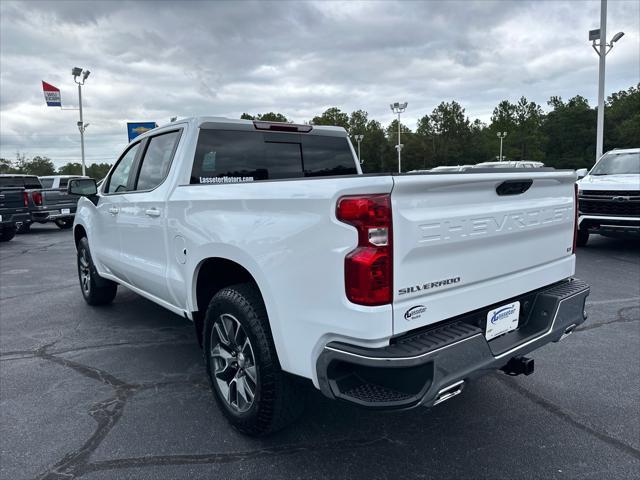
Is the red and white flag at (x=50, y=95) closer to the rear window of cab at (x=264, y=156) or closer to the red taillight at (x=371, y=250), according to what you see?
the rear window of cab at (x=264, y=156)

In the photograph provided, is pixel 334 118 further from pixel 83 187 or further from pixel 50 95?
pixel 83 187

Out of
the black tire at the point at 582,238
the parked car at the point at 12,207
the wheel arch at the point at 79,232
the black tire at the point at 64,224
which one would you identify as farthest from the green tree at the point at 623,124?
the wheel arch at the point at 79,232

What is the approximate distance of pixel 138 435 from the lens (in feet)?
10.1

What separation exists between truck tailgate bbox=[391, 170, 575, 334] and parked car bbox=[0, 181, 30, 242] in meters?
13.9

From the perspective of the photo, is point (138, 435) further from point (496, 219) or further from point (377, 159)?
point (377, 159)

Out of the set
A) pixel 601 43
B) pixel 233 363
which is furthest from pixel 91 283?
pixel 601 43

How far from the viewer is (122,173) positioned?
493cm

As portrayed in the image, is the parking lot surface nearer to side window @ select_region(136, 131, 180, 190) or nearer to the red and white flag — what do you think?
side window @ select_region(136, 131, 180, 190)

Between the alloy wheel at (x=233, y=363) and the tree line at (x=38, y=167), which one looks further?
the tree line at (x=38, y=167)

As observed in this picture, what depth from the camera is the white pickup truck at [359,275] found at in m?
2.18

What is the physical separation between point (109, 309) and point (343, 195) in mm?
4825

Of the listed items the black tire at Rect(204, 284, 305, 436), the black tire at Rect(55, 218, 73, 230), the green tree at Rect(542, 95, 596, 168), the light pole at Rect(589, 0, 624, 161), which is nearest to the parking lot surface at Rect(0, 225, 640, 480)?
the black tire at Rect(204, 284, 305, 436)

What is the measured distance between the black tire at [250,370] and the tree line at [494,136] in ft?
212

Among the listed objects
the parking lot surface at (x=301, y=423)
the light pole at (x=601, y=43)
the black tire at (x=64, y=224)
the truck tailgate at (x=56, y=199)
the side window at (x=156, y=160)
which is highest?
the light pole at (x=601, y=43)
